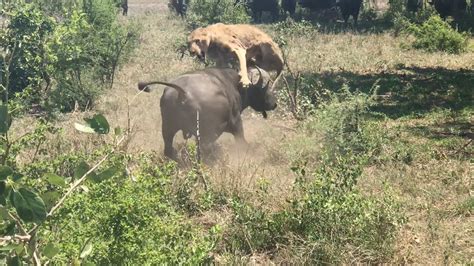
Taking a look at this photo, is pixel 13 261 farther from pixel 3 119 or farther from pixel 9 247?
pixel 3 119

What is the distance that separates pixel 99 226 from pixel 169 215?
2.69ft

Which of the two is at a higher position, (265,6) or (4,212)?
(4,212)

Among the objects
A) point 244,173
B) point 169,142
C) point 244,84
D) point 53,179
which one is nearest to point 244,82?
point 244,84

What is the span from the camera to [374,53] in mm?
16453

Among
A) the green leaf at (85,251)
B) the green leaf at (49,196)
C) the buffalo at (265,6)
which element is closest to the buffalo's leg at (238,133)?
the green leaf at (85,251)

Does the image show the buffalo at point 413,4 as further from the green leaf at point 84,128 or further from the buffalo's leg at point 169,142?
the green leaf at point 84,128

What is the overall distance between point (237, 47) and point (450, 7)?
18909mm

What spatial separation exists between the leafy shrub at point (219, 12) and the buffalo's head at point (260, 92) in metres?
7.69

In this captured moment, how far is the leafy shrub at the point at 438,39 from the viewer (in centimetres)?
1602

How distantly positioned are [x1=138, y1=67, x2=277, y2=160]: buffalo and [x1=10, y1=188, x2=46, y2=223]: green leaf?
16.3 ft

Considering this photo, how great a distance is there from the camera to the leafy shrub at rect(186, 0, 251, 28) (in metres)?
16.4

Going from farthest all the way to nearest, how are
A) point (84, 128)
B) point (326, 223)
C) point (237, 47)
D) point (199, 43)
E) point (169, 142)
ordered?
point (237, 47), point (199, 43), point (169, 142), point (326, 223), point (84, 128)

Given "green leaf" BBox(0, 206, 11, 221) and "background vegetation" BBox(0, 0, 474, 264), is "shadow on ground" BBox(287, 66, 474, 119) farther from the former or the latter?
"green leaf" BBox(0, 206, 11, 221)

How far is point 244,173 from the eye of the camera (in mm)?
6113
